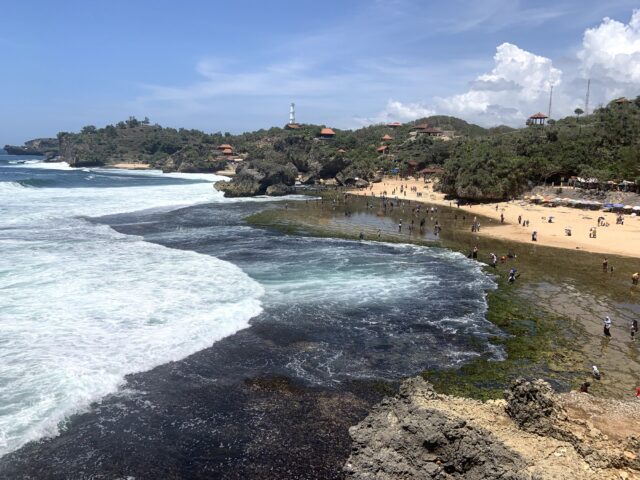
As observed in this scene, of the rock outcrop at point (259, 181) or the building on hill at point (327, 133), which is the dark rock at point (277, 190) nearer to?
the rock outcrop at point (259, 181)

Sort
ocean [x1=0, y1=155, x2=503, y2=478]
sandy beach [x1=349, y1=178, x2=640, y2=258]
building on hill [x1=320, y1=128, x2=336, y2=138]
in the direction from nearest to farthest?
1. ocean [x1=0, y1=155, x2=503, y2=478]
2. sandy beach [x1=349, y1=178, x2=640, y2=258]
3. building on hill [x1=320, y1=128, x2=336, y2=138]

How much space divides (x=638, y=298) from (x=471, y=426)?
22671 mm

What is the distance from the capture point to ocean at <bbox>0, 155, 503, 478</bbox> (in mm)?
12539

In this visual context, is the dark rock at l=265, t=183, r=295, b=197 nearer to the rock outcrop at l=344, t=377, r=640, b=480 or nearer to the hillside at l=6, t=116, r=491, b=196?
the hillside at l=6, t=116, r=491, b=196

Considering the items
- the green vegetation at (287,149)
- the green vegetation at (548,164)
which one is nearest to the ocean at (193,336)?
the green vegetation at (548,164)

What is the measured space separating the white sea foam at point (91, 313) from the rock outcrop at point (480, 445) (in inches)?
377

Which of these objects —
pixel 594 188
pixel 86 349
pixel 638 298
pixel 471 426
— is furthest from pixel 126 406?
pixel 594 188

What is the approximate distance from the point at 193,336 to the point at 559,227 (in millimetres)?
40479

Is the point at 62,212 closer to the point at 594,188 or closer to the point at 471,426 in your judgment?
the point at 471,426

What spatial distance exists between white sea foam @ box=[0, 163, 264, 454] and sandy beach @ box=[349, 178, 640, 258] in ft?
93.7

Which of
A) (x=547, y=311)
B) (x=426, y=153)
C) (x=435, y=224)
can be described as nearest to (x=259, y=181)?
(x=435, y=224)

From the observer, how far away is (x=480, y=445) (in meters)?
8.37

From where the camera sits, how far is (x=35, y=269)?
2786 cm

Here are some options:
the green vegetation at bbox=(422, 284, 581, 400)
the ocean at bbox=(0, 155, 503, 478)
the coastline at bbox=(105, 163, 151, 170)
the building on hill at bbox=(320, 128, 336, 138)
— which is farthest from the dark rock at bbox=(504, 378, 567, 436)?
the coastline at bbox=(105, 163, 151, 170)
